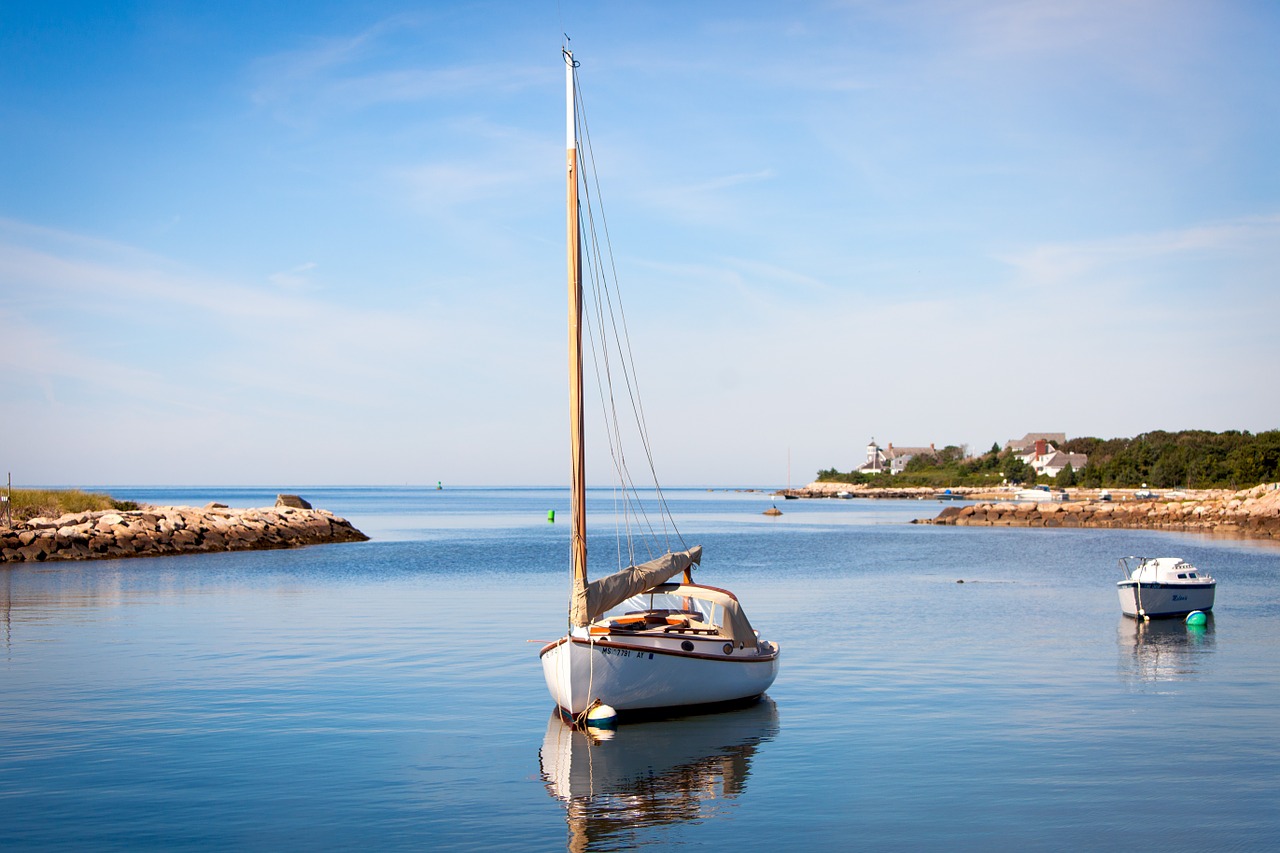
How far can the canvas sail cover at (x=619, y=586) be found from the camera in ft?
63.6

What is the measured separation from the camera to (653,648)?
19.8 meters

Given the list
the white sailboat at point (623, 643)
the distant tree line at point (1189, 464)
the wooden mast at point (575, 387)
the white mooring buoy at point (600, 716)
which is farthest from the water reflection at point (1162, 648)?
the distant tree line at point (1189, 464)

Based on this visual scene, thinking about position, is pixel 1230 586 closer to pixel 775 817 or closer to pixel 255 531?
pixel 775 817

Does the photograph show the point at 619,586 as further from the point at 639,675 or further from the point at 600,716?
the point at 600,716

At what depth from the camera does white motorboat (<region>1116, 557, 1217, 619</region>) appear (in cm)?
3566

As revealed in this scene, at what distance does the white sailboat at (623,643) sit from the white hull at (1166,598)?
62.7 feet

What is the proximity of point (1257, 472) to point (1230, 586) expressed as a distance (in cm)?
8916

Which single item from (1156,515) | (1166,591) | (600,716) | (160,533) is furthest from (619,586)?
(1156,515)

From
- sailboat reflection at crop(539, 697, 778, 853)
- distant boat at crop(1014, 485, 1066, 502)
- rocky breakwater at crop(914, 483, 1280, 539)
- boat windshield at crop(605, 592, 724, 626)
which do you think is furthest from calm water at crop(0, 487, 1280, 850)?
distant boat at crop(1014, 485, 1066, 502)

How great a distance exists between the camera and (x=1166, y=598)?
117ft

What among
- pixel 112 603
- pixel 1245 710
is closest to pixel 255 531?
pixel 112 603

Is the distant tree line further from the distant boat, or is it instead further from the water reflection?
the water reflection

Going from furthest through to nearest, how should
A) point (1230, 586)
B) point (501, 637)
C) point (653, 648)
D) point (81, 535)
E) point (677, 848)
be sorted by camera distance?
point (81, 535) → point (1230, 586) → point (501, 637) → point (653, 648) → point (677, 848)

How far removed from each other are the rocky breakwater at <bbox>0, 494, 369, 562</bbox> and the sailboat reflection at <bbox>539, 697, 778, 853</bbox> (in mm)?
46851
